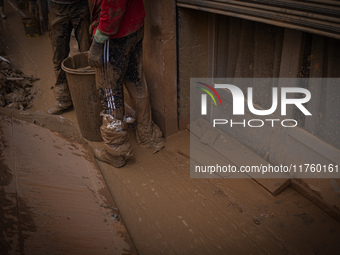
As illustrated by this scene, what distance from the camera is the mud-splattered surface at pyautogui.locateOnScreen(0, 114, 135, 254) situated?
1859 mm

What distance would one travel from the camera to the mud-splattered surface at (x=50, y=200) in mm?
Result: 1859

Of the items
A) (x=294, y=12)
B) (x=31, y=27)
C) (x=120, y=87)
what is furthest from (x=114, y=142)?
(x=31, y=27)

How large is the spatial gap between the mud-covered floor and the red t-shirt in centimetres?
139

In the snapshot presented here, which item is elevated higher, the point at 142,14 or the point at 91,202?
the point at 142,14

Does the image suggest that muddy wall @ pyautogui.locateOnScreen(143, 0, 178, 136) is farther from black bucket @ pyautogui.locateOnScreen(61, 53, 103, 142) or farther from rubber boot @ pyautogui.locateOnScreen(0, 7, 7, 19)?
rubber boot @ pyautogui.locateOnScreen(0, 7, 7, 19)

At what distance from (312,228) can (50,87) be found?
449 cm

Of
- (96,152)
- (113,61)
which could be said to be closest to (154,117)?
(96,152)

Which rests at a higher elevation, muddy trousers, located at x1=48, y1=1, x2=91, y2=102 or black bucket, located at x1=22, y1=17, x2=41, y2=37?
muddy trousers, located at x1=48, y1=1, x2=91, y2=102

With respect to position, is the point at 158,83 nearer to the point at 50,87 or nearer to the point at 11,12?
the point at 50,87

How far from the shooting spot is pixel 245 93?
325cm

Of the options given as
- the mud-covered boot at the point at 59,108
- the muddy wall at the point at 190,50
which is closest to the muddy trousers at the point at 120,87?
the muddy wall at the point at 190,50

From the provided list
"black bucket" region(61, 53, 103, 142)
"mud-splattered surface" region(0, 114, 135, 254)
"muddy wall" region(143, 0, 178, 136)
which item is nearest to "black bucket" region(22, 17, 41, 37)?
"black bucket" region(61, 53, 103, 142)

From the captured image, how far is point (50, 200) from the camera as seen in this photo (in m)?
2.22

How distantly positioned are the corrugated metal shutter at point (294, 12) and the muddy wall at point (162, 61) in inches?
27.8
